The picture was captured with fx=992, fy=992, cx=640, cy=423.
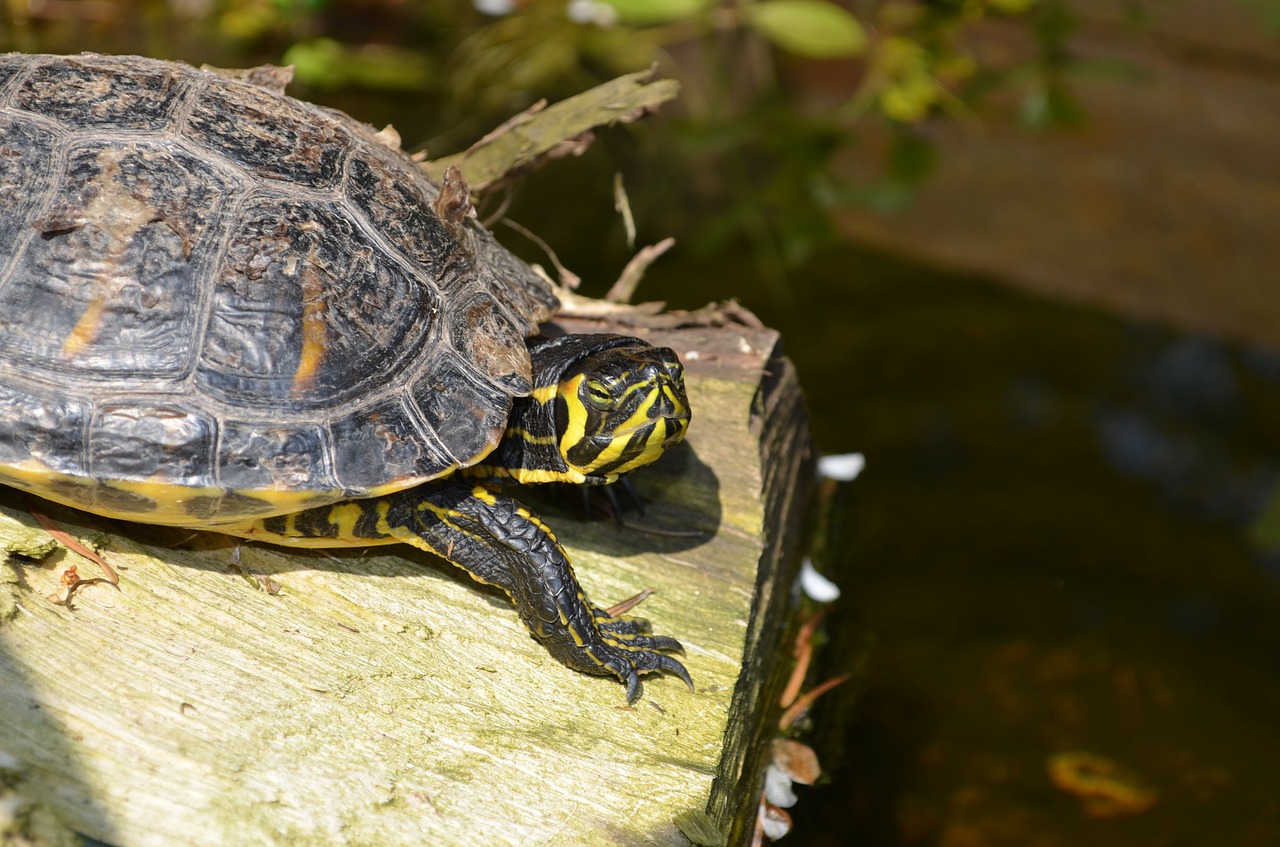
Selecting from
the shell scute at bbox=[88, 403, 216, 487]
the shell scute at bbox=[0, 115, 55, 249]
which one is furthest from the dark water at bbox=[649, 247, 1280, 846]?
the shell scute at bbox=[0, 115, 55, 249]

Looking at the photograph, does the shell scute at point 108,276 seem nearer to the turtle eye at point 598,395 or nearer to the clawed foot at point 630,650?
the turtle eye at point 598,395

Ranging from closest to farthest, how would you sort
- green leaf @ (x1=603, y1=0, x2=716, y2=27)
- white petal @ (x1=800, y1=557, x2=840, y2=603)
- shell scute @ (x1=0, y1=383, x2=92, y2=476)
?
shell scute @ (x1=0, y1=383, x2=92, y2=476)
white petal @ (x1=800, y1=557, x2=840, y2=603)
green leaf @ (x1=603, y1=0, x2=716, y2=27)

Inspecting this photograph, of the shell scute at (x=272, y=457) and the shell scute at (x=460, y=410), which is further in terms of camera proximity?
the shell scute at (x=460, y=410)

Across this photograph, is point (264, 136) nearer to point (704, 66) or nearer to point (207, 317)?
point (207, 317)

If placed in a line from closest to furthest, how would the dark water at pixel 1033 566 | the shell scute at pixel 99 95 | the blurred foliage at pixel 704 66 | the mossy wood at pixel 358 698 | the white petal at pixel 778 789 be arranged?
the mossy wood at pixel 358 698
the shell scute at pixel 99 95
the white petal at pixel 778 789
the dark water at pixel 1033 566
the blurred foliage at pixel 704 66

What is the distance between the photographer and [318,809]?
7.86 ft

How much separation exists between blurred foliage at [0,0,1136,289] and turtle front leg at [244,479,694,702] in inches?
149

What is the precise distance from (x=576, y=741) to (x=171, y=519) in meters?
1.27

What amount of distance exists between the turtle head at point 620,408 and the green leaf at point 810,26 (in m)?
3.50

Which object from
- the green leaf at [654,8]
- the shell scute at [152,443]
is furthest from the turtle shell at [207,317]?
the green leaf at [654,8]

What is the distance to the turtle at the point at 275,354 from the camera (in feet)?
8.53

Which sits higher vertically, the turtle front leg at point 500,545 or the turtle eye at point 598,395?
the turtle eye at point 598,395

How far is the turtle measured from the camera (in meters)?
2.60

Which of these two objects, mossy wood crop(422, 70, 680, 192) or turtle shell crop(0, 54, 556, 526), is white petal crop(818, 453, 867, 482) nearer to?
mossy wood crop(422, 70, 680, 192)
